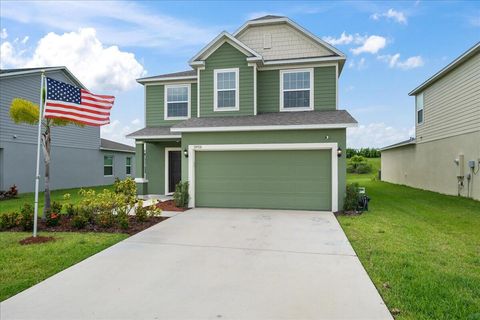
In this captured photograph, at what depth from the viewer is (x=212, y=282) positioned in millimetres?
4234

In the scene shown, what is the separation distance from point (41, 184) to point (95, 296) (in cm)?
1650

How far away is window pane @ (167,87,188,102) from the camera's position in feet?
46.2

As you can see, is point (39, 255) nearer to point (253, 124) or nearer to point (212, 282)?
point (212, 282)

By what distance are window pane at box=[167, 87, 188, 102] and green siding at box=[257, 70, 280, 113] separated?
3.67 m

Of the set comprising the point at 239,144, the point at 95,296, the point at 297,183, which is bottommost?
the point at 95,296

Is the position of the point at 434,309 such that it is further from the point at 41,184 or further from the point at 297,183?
the point at 41,184

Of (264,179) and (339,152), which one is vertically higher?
(339,152)

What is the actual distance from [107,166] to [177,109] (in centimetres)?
1189

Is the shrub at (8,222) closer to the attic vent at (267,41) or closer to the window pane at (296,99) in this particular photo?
the window pane at (296,99)

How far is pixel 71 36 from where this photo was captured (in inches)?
560

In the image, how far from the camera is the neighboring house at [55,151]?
15203 millimetres

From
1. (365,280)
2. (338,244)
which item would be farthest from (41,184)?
(365,280)

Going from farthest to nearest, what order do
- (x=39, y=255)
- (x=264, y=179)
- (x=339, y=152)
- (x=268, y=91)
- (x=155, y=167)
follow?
(x=155, y=167) → (x=268, y=91) → (x=264, y=179) → (x=339, y=152) → (x=39, y=255)

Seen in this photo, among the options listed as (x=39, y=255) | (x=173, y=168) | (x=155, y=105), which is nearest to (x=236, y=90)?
(x=155, y=105)
